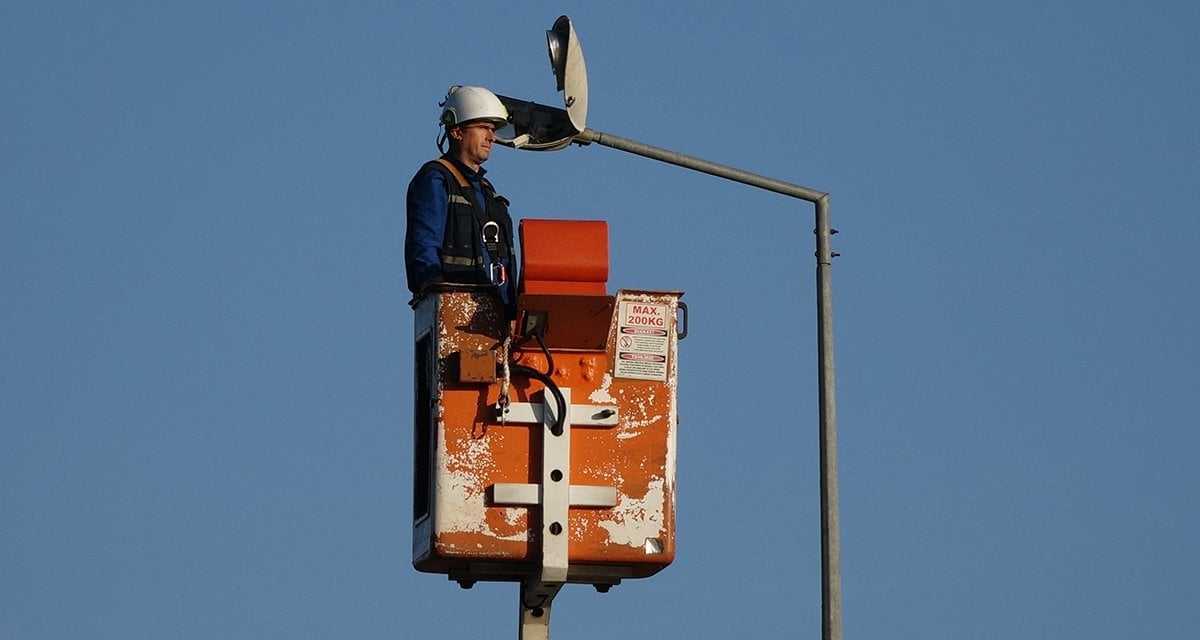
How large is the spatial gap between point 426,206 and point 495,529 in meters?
1.98

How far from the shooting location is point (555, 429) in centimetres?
1260

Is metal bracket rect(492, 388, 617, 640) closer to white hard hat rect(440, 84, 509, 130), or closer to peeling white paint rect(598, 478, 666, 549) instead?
peeling white paint rect(598, 478, 666, 549)

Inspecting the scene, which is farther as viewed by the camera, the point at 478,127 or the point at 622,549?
the point at 478,127

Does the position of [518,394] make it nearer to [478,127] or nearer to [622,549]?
[622,549]

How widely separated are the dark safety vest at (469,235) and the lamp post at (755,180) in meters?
0.63

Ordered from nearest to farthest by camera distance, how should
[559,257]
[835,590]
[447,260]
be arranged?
[559,257], [447,260], [835,590]

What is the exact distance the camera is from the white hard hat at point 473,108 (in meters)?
14.1

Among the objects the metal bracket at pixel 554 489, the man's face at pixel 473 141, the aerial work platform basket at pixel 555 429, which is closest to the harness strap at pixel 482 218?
the man's face at pixel 473 141

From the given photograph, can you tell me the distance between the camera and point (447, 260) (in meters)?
13.5

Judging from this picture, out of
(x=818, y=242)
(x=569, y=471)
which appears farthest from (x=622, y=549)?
(x=818, y=242)

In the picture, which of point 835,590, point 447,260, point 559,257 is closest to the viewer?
point 559,257

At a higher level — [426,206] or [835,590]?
[426,206]

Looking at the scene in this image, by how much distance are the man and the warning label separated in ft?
2.49

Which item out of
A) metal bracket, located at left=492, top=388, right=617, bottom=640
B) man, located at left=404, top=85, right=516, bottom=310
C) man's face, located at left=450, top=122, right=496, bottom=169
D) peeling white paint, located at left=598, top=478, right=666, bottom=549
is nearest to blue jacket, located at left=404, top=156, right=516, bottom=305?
man, located at left=404, top=85, right=516, bottom=310
